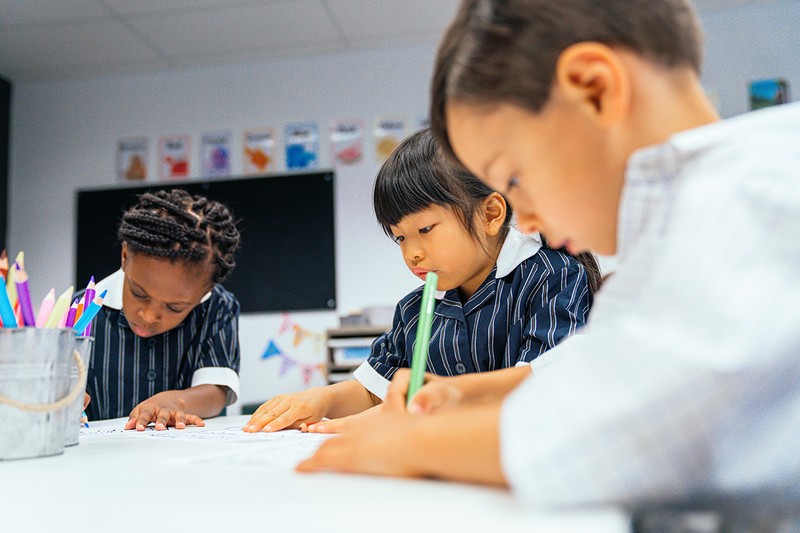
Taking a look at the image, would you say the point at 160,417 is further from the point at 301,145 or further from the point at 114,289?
the point at 301,145

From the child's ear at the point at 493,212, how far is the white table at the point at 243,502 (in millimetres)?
636

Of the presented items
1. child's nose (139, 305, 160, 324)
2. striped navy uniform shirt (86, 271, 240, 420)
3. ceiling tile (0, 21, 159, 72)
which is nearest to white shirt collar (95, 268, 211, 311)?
striped navy uniform shirt (86, 271, 240, 420)

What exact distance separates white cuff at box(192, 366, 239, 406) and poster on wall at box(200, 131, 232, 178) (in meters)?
2.15

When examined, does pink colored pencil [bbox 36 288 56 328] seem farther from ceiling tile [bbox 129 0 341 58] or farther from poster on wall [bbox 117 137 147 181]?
poster on wall [bbox 117 137 147 181]

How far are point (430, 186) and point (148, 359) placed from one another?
2.48ft

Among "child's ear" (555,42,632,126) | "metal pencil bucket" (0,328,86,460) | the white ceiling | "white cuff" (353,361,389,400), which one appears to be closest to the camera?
"child's ear" (555,42,632,126)

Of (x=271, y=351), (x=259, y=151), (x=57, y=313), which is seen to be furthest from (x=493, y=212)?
(x=259, y=151)

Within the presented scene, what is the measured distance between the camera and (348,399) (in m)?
1.10

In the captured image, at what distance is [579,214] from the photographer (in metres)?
0.48

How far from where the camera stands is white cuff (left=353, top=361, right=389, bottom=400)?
3.74 ft

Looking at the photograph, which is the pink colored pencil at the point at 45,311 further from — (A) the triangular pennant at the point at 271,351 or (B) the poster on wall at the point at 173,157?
(B) the poster on wall at the point at 173,157

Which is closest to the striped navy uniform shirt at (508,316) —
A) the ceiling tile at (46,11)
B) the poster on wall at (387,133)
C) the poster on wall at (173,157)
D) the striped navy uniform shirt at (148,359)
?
the striped navy uniform shirt at (148,359)

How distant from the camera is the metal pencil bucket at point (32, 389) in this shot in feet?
1.80

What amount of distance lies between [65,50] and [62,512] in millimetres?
3402
